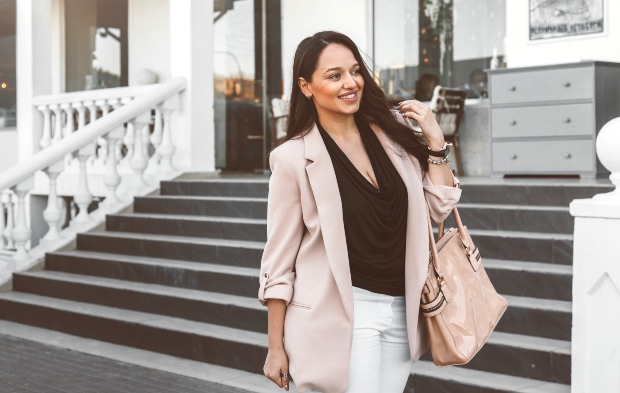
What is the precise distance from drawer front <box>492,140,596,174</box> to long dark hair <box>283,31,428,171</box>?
6141 millimetres

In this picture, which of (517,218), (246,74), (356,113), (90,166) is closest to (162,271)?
(517,218)

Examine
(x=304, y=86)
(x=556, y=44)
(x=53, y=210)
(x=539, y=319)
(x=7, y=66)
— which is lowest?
(x=539, y=319)

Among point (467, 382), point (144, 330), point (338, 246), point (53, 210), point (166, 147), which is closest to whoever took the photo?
point (338, 246)

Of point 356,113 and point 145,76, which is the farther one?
point 145,76

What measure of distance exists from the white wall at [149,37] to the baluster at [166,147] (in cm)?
356

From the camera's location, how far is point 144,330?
701 centimetres

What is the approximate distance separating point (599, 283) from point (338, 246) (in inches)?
85.7

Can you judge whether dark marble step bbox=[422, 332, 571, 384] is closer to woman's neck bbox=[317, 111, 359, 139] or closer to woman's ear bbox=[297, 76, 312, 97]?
woman's neck bbox=[317, 111, 359, 139]

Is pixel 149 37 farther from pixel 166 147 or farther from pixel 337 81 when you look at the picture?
pixel 337 81

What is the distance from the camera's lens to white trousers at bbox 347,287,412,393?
8.45ft

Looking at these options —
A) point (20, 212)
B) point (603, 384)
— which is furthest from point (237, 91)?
point (603, 384)

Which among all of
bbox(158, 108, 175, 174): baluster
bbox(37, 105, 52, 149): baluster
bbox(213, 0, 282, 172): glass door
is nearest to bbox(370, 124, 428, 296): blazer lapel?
bbox(158, 108, 175, 174): baluster

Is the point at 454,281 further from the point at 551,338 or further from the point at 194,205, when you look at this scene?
the point at 194,205

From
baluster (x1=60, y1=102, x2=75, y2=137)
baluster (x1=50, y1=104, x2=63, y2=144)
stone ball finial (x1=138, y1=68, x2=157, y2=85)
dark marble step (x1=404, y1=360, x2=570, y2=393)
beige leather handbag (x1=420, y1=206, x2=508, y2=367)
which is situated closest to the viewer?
beige leather handbag (x1=420, y1=206, x2=508, y2=367)
